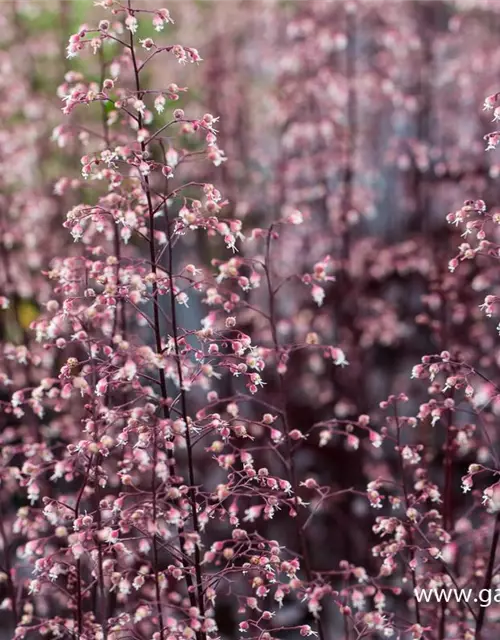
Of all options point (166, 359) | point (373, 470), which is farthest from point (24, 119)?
point (166, 359)

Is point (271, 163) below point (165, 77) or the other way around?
below

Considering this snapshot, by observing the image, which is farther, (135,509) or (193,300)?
(193,300)

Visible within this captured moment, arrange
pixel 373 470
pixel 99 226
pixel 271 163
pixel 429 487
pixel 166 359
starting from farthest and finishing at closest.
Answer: pixel 271 163, pixel 373 470, pixel 429 487, pixel 99 226, pixel 166 359

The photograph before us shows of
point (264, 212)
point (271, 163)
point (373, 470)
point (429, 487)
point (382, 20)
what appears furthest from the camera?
point (264, 212)

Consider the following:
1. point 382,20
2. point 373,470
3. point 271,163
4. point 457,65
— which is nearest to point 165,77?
point 271,163

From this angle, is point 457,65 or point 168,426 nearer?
point 168,426

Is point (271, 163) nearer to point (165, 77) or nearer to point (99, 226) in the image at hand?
point (165, 77)

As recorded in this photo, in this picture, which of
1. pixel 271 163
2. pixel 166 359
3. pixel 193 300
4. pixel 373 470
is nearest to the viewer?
pixel 166 359

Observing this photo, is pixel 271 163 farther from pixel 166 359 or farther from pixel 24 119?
pixel 166 359

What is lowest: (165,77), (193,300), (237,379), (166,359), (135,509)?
(135,509)
